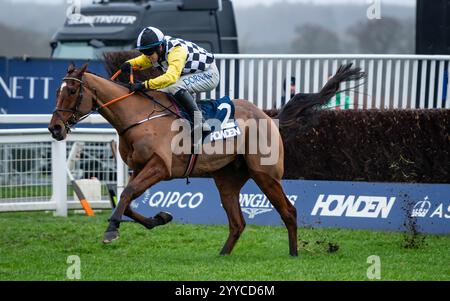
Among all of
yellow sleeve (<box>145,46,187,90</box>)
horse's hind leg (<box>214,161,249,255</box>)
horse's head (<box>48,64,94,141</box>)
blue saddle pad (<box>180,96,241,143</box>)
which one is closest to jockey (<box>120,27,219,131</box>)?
yellow sleeve (<box>145,46,187,90</box>)

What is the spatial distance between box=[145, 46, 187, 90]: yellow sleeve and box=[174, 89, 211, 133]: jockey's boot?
9.7 inches

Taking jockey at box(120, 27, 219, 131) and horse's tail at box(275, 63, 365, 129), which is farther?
horse's tail at box(275, 63, 365, 129)

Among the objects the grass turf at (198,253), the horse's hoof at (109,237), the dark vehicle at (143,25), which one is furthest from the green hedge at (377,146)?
the dark vehicle at (143,25)

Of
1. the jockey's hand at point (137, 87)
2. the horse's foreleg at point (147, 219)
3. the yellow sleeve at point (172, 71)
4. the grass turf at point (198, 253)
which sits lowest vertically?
the grass turf at point (198, 253)

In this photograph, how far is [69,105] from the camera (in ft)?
26.7

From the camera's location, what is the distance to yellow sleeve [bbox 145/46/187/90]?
8227 millimetres

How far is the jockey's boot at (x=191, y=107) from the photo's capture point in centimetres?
852

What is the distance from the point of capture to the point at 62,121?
26.5 feet

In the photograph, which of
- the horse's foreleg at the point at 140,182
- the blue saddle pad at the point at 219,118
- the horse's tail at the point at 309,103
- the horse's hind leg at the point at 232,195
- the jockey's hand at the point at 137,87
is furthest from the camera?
the horse's tail at the point at 309,103

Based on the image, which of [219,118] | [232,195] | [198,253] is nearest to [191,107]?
[219,118]

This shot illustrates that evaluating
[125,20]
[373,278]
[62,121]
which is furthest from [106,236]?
[125,20]

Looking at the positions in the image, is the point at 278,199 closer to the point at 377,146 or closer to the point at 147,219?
the point at 147,219

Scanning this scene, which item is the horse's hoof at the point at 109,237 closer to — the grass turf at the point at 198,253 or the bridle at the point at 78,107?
the grass turf at the point at 198,253

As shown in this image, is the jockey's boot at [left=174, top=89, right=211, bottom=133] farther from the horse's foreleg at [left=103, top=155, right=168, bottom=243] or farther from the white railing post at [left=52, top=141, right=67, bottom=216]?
the white railing post at [left=52, top=141, right=67, bottom=216]
